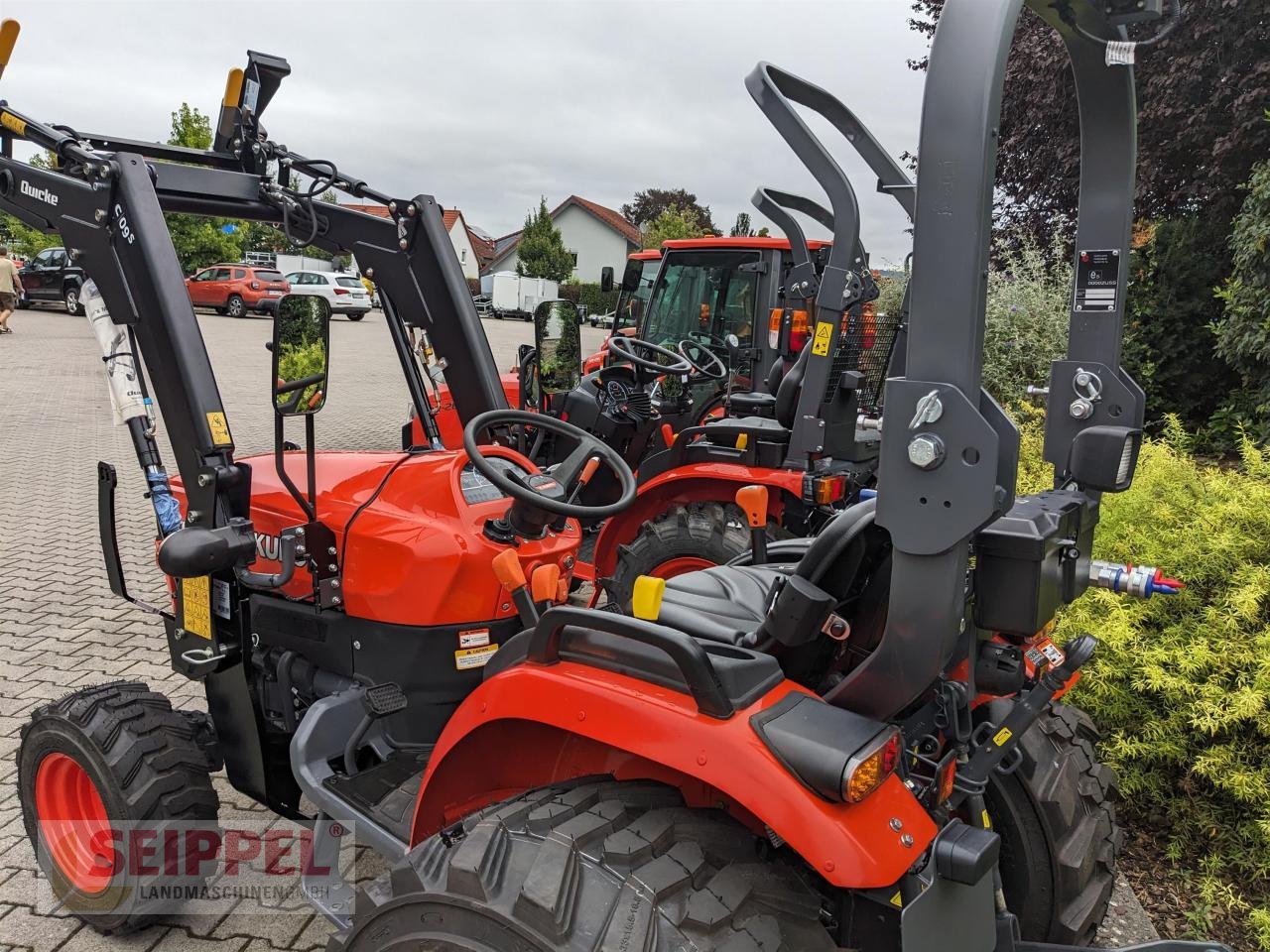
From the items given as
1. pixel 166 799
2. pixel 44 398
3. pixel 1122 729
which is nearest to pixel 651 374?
pixel 1122 729

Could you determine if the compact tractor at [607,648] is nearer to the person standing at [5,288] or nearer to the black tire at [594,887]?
the black tire at [594,887]

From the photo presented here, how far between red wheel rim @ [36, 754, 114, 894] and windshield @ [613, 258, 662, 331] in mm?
5825

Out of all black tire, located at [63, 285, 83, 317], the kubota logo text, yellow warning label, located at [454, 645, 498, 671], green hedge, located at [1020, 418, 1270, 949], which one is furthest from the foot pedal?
black tire, located at [63, 285, 83, 317]

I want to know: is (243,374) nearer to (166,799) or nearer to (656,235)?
(166,799)

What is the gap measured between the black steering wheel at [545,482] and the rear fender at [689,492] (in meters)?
1.70

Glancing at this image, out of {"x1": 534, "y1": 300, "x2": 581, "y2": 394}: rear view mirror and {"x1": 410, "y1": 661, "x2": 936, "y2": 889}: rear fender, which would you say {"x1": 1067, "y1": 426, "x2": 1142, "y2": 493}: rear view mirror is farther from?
{"x1": 534, "y1": 300, "x2": 581, "y2": 394}: rear view mirror

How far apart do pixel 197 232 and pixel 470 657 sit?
31.5m

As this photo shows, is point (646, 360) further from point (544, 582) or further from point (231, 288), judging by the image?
point (231, 288)

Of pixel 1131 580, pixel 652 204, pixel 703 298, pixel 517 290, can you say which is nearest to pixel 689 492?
pixel 1131 580

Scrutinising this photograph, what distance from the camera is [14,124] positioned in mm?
2770

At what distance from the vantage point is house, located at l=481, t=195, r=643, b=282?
5562cm

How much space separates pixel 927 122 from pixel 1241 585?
8.48 ft

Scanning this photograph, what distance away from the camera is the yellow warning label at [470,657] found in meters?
2.54

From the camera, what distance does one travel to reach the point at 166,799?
7.97 feet
